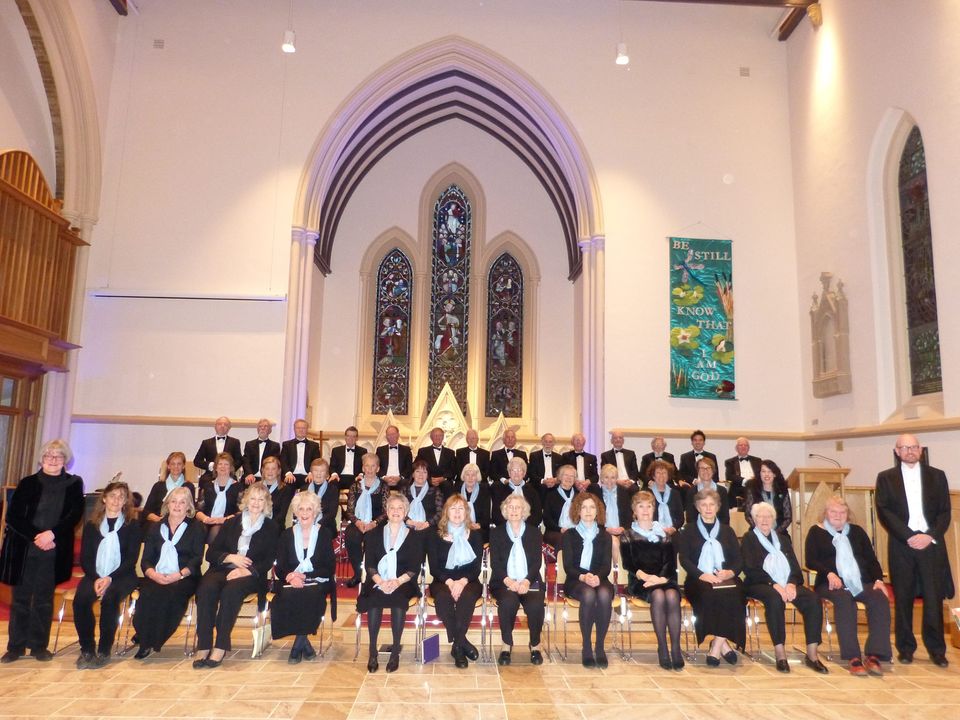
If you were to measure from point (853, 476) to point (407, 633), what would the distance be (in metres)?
5.26

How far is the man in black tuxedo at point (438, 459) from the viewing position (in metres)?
7.59

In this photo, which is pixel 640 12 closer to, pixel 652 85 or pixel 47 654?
pixel 652 85

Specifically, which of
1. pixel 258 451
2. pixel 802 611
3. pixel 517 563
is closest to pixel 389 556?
pixel 517 563

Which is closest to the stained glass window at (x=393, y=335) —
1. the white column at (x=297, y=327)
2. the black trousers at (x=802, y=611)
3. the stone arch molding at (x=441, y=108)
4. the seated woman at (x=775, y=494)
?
the stone arch molding at (x=441, y=108)

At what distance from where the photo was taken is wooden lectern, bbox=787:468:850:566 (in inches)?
245

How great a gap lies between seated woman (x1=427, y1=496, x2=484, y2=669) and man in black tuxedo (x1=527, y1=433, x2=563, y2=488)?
2.30 meters

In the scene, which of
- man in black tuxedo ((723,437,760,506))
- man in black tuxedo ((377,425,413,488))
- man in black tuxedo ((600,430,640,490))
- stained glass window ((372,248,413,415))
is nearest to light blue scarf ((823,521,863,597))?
man in black tuxedo ((723,437,760,506))

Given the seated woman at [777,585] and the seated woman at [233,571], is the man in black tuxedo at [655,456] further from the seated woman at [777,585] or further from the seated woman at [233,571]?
the seated woman at [233,571]

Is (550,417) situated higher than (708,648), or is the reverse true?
(550,417)

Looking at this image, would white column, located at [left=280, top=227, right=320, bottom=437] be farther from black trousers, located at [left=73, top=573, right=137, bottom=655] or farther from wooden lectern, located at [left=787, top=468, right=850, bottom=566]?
wooden lectern, located at [left=787, top=468, right=850, bottom=566]

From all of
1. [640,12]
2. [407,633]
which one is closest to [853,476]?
[407,633]

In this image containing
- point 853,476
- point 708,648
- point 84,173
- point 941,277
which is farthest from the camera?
point 84,173

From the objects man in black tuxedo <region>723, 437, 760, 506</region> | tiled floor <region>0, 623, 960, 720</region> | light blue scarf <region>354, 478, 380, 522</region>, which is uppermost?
man in black tuxedo <region>723, 437, 760, 506</region>

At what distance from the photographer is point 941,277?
21.3ft
